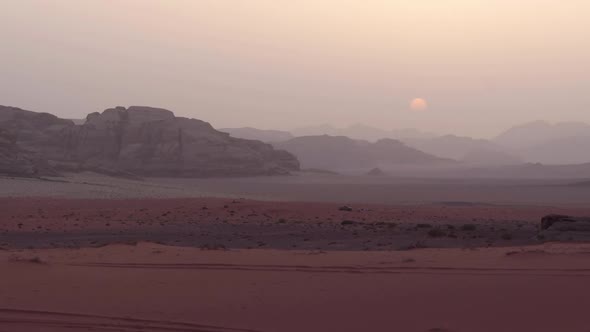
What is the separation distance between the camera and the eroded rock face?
236 feet

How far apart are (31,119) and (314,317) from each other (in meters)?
76.2

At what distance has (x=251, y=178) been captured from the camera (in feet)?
238

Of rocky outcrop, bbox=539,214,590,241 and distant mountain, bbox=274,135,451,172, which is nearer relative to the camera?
rocky outcrop, bbox=539,214,590,241

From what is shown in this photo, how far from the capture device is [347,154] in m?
141

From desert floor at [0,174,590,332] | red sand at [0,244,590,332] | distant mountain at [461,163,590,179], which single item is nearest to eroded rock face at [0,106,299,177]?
distant mountain at [461,163,590,179]

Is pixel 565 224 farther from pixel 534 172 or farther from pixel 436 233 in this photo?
pixel 534 172

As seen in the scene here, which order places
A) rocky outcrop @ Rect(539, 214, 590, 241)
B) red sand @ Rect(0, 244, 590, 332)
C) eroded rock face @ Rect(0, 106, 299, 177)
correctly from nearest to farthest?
red sand @ Rect(0, 244, 590, 332)
rocky outcrop @ Rect(539, 214, 590, 241)
eroded rock face @ Rect(0, 106, 299, 177)

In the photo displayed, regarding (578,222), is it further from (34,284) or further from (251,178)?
(251,178)

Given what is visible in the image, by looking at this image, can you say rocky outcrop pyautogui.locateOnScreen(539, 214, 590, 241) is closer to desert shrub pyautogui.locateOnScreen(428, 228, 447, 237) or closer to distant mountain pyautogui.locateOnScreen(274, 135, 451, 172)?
desert shrub pyautogui.locateOnScreen(428, 228, 447, 237)

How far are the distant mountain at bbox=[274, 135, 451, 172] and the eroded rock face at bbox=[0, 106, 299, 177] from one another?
5184 cm

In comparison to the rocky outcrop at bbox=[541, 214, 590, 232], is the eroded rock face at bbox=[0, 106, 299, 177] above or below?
above

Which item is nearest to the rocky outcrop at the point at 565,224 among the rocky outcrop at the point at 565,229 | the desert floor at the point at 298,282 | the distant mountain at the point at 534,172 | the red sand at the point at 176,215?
the rocky outcrop at the point at 565,229

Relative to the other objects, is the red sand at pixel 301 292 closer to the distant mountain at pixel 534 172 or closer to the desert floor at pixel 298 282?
the desert floor at pixel 298 282

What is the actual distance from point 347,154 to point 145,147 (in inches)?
2865
